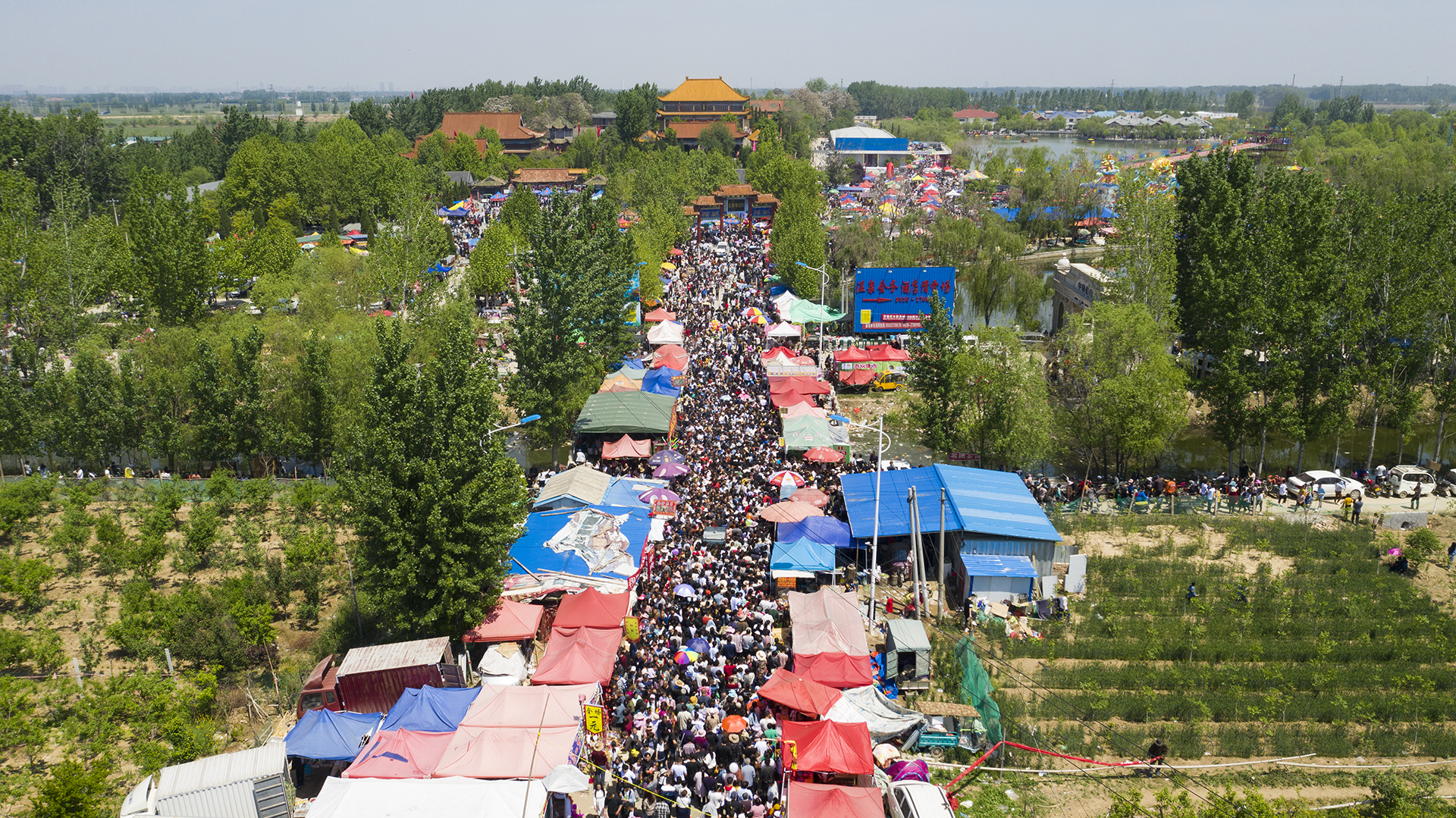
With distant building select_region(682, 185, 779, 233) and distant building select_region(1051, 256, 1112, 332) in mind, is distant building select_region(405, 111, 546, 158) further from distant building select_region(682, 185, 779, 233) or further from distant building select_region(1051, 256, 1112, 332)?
distant building select_region(1051, 256, 1112, 332)

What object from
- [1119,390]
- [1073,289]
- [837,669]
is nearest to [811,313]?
[1073,289]

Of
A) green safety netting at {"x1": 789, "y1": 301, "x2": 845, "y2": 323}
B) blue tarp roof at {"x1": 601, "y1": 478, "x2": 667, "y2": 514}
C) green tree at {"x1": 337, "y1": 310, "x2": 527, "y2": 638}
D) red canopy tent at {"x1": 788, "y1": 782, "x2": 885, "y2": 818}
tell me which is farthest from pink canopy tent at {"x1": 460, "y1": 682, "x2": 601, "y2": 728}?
green safety netting at {"x1": 789, "y1": 301, "x2": 845, "y2": 323}

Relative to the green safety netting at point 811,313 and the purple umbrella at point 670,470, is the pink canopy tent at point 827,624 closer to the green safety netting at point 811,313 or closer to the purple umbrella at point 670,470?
the purple umbrella at point 670,470

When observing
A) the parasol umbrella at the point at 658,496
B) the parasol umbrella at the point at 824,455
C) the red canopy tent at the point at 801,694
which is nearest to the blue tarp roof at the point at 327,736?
the red canopy tent at the point at 801,694

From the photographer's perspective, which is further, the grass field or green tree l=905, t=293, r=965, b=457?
green tree l=905, t=293, r=965, b=457

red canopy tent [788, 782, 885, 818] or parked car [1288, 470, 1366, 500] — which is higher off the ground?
parked car [1288, 470, 1366, 500]

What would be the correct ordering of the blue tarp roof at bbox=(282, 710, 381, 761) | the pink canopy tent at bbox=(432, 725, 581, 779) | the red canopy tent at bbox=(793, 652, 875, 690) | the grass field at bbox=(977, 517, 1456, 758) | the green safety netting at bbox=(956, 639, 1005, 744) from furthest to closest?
the red canopy tent at bbox=(793, 652, 875, 690) → the grass field at bbox=(977, 517, 1456, 758) → the green safety netting at bbox=(956, 639, 1005, 744) → the blue tarp roof at bbox=(282, 710, 381, 761) → the pink canopy tent at bbox=(432, 725, 581, 779)
